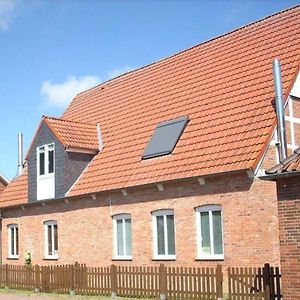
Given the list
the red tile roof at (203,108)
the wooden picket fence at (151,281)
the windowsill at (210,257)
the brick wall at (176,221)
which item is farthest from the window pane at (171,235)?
the wooden picket fence at (151,281)

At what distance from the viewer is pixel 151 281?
702 inches

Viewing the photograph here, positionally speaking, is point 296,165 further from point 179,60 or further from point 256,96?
point 179,60

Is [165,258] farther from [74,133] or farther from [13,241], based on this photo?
[13,241]

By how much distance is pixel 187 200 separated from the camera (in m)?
19.0

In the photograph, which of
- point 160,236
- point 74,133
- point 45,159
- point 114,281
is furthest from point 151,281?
point 45,159

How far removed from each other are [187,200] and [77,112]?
42.1 ft

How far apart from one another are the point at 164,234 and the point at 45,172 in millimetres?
8045

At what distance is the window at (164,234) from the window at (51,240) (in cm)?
671

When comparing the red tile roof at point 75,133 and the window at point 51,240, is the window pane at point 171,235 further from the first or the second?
the window at point 51,240

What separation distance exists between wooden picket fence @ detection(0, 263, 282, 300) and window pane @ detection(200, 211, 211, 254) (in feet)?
4.83

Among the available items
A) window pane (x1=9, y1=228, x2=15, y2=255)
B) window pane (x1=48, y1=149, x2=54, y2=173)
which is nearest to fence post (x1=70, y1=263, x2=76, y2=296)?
window pane (x1=48, y1=149, x2=54, y2=173)

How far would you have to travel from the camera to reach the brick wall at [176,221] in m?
16.9

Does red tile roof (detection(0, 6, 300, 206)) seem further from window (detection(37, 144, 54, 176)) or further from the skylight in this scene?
window (detection(37, 144, 54, 176))

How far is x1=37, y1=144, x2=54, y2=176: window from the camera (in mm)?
25609
